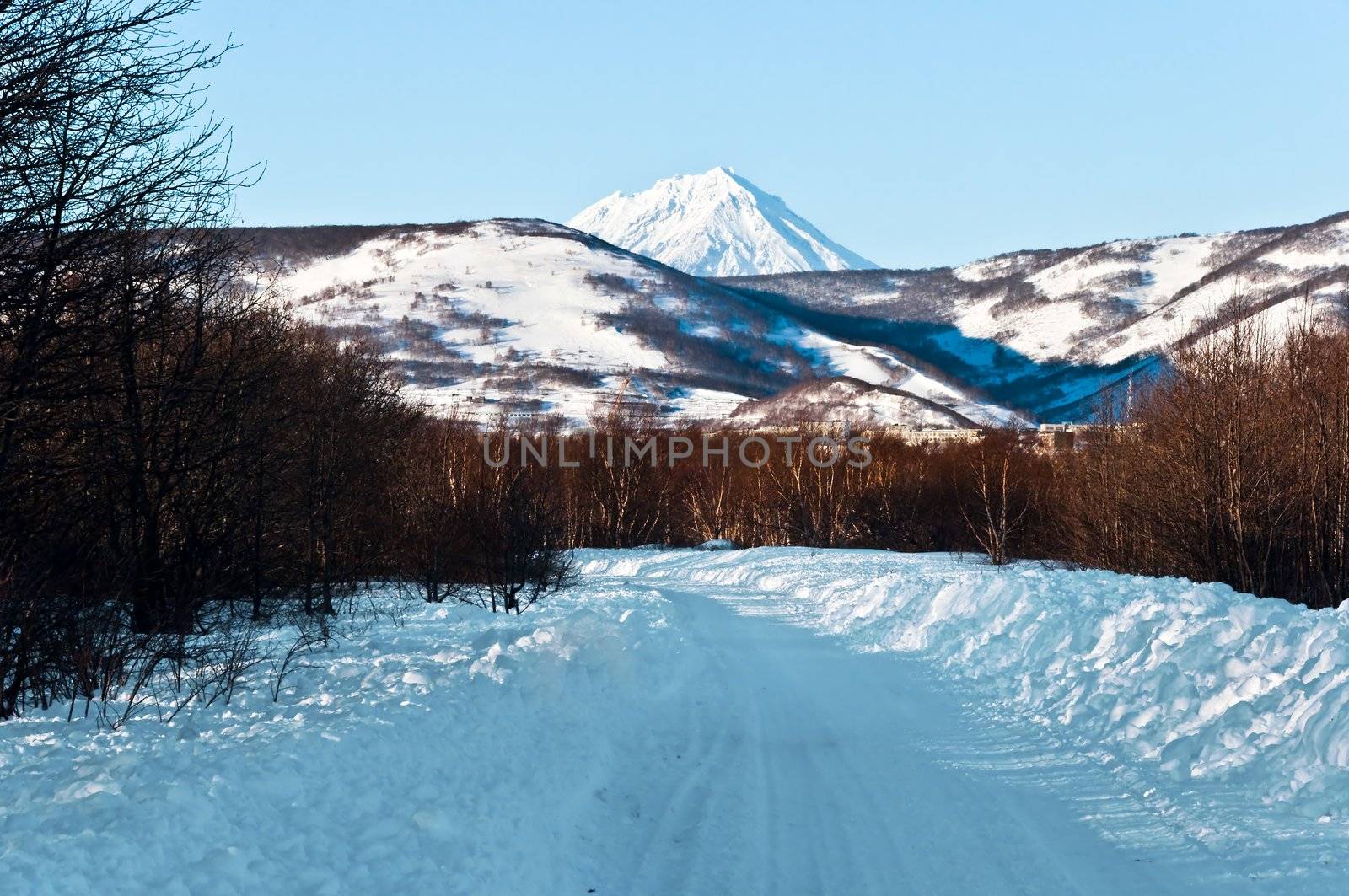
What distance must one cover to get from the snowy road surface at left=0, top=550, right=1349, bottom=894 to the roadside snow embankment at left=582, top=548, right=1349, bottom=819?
0.12 ft

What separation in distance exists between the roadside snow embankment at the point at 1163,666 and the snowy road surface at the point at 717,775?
0.04 meters

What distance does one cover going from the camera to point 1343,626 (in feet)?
31.8

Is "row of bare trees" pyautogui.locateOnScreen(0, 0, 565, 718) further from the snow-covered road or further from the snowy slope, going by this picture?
the snowy slope

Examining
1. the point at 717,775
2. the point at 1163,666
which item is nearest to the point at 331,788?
the point at 717,775

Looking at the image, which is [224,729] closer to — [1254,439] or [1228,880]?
[1228,880]

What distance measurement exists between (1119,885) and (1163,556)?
22622 millimetres

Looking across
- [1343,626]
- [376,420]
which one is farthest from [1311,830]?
[376,420]

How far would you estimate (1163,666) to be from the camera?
971 centimetres

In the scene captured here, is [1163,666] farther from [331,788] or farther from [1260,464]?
[1260,464]

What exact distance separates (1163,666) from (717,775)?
4810mm

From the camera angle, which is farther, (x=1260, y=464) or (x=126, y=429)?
(x=1260, y=464)

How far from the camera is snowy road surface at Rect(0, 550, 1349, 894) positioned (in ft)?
17.8

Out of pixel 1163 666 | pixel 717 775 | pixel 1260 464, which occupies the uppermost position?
pixel 1260 464

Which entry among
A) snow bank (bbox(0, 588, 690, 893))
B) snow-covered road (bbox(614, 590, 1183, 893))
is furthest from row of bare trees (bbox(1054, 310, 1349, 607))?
snow bank (bbox(0, 588, 690, 893))
